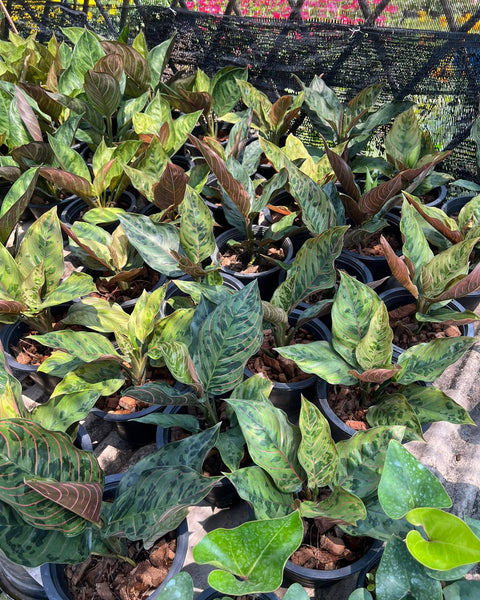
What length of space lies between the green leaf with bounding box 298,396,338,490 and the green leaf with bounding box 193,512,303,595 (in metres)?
0.24

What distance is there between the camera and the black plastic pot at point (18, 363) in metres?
1.38

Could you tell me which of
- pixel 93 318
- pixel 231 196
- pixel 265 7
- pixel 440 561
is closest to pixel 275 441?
pixel 440 561

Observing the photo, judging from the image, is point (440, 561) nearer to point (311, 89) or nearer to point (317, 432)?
point (317, 432)

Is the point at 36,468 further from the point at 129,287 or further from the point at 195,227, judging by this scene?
the point at 129,287

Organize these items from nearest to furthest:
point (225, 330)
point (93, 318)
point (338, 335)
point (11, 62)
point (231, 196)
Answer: point (225, 330) < point (338, 335) < point (93, 318) < point (231, 196) < point (11, 62)

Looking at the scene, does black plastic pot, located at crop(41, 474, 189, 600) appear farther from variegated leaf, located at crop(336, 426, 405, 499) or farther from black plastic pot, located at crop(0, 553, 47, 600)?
variegated leaf, located at crop(336, 426, 405, 499)

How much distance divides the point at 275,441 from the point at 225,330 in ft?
0.85

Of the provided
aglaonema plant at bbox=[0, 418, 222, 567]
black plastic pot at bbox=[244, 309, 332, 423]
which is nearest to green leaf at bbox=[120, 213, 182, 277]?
black plastic pot at bbox=[244, 309, 332, 423]

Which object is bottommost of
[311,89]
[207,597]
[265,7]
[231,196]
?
[207,597]

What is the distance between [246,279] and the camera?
160 cm

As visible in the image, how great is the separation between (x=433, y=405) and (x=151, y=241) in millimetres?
890

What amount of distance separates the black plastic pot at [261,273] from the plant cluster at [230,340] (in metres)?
0.01

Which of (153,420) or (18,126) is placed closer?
(153,420)

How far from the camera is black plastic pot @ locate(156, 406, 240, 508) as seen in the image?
1.13 m
